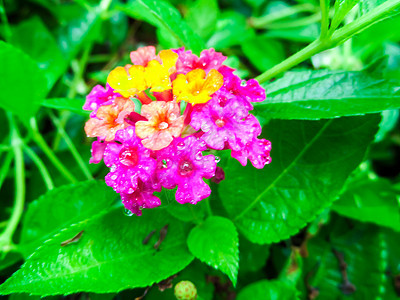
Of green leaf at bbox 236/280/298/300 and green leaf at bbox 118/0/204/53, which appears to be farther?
green leaf at bbox 236/280/298/300

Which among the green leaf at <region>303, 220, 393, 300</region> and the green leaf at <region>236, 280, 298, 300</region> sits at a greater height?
the green leaf at <region>236, 280, 298, 300</region>

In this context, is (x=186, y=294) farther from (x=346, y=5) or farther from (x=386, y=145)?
(x=386, y=145)

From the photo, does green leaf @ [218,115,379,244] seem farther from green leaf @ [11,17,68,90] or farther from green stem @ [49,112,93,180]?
green leaf @ [11,17,68,90]

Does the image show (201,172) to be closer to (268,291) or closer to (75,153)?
(268,291)

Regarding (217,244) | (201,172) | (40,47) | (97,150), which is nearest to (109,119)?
(97,150)

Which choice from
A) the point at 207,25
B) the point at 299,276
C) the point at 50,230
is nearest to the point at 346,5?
the point at 207,25

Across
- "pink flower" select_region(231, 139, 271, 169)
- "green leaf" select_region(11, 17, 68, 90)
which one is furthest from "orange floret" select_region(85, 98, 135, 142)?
"green leaf" select_region(11, 17, 68, 90)
